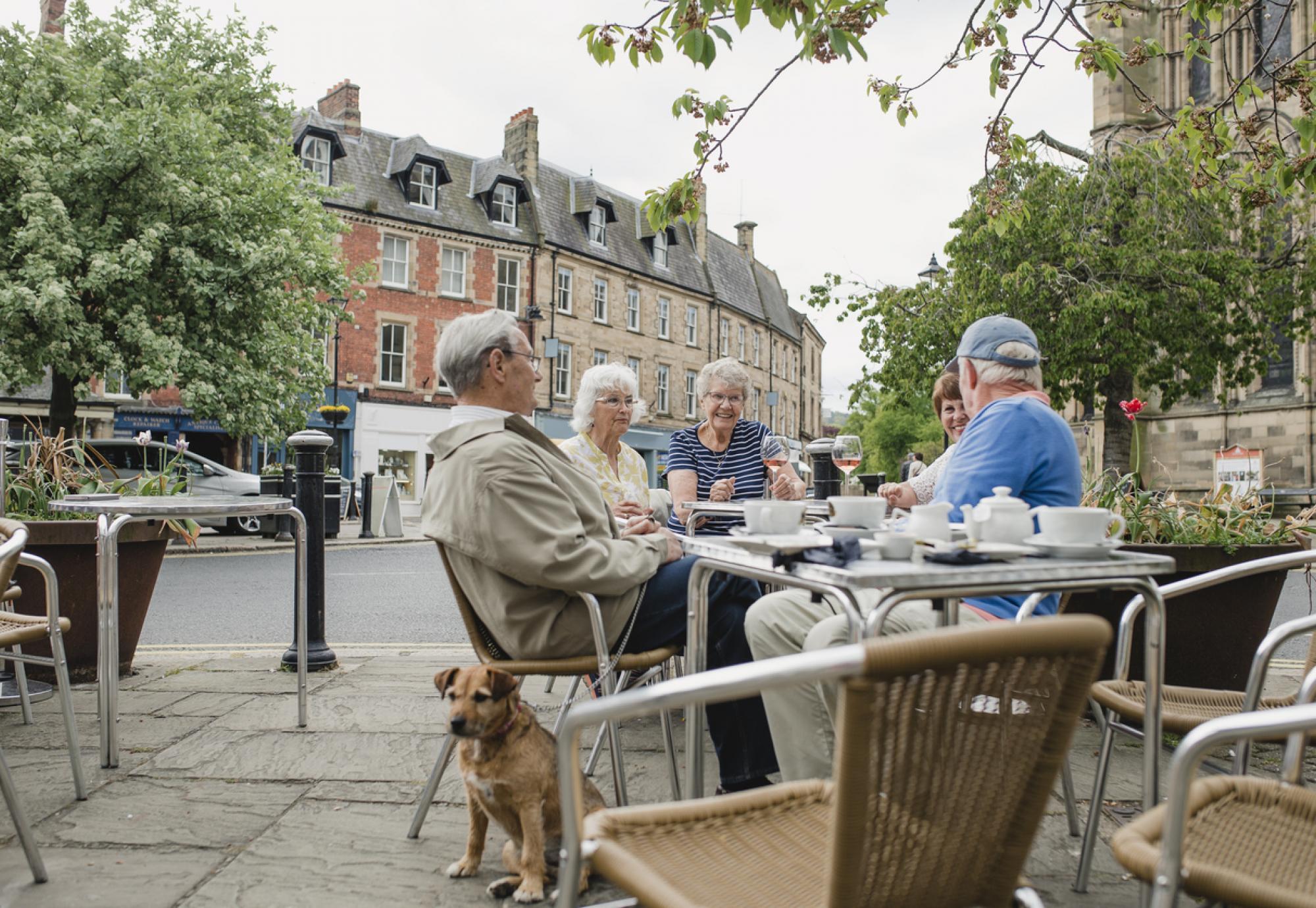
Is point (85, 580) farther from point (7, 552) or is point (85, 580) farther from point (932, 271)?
point (932, 271)

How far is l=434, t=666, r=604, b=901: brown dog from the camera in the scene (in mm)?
2338

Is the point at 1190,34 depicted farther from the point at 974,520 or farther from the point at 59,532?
the point at 59,532

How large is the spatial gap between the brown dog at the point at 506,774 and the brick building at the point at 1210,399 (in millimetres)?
23817

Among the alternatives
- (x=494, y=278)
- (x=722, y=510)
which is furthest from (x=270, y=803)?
(x=494, y=278)

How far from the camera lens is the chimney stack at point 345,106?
98.9 feet

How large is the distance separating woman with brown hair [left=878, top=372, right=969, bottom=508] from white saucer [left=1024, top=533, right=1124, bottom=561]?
2207 millimetres

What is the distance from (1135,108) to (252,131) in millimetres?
22191

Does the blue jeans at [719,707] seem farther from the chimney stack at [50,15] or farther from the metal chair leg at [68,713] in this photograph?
the chimney stack at [50,15]

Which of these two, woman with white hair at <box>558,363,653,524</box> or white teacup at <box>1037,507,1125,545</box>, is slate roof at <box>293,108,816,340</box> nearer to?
woman with white hair at <box>558,363,653,524</box>

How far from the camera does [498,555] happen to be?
254 cm

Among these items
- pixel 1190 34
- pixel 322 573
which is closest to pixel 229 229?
pixel 322 573

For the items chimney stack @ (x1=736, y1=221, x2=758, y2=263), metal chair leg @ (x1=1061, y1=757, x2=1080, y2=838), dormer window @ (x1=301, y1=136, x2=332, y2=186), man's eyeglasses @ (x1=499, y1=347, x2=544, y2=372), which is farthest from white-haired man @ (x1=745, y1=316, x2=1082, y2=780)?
chimney stack @ (x1=736, y1=221, x2=758, y2=263)

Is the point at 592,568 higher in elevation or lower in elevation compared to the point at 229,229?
lower

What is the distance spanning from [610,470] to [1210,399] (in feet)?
85.8
